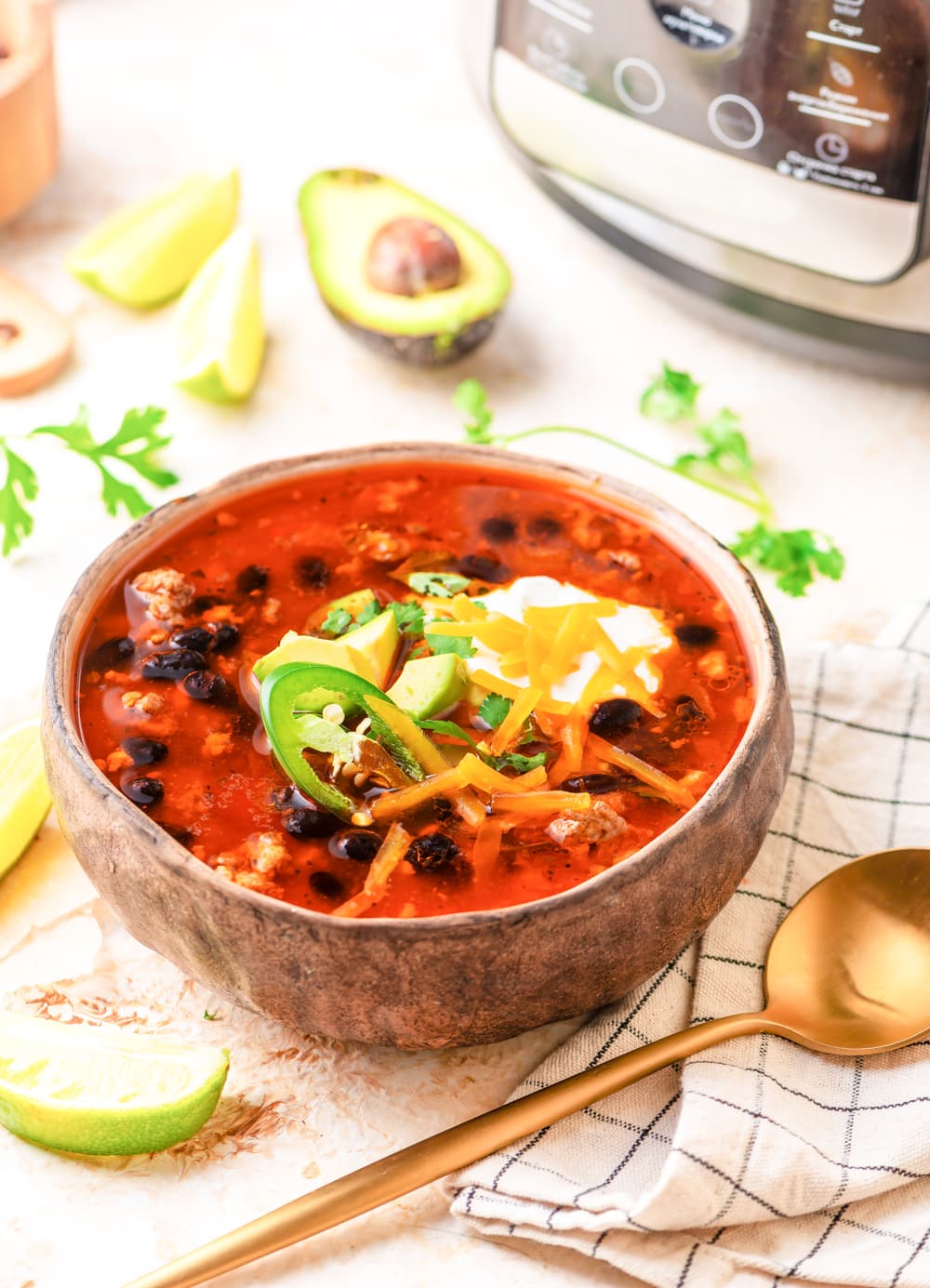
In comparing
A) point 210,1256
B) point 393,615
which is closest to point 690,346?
point 393,615

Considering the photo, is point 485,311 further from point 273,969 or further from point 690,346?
point 273,969

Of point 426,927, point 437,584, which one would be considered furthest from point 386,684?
point 426,927

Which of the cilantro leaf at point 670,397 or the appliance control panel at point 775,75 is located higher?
the appliance control panel at point 775,75

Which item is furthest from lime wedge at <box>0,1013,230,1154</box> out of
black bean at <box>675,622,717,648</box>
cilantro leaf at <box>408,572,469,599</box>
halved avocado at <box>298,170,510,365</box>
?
halved avocado at <box>298,170,510,365</box>

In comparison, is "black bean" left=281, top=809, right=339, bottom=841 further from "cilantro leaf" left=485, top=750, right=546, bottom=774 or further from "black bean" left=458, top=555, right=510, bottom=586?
"black bean" left=458, top=555, right=510, bottom=586

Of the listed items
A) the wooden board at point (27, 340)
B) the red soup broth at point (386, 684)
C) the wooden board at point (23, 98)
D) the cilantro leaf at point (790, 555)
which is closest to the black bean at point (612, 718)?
the red soup broth at point (386, 684)

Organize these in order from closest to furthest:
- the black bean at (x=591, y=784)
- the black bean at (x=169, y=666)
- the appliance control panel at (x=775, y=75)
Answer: the black bean at (x=591, y=784)
the black bean at (x=169, y=666)
the appliance control panel at (x=775, y=75)

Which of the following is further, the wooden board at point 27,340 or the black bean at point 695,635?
the wooden board at point 27,340

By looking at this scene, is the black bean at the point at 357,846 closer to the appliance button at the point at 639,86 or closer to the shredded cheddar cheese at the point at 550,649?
the shredded cheddar cheese at the point at 550,649
